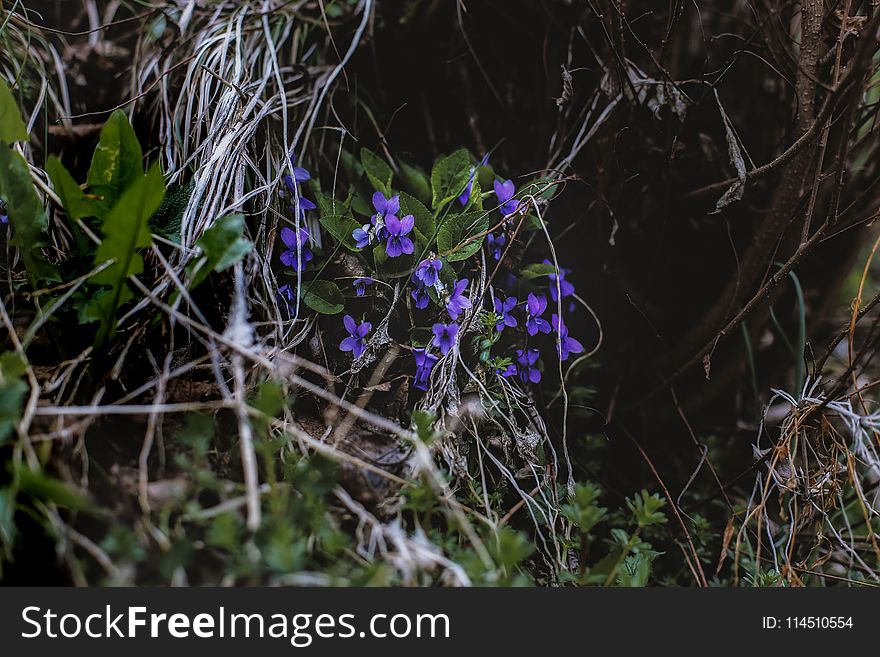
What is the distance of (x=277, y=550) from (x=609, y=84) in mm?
928

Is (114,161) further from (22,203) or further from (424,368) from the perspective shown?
(424,368)

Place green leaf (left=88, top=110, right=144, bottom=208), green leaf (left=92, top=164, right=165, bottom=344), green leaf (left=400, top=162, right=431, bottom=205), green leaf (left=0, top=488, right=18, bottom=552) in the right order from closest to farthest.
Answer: green leaf (left=0, top=488, right=18, bottom=552) < green leaf (left=92, top=164, right=165, bottom=344) < green leaf (left=88, top=110, right=144, bottom=208) < green leaf (left=400, top=162, right=431, bottom=205)

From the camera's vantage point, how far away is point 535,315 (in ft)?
3.35

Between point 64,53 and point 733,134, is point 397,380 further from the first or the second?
point 64,53

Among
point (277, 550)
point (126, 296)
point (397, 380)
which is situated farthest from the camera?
point (397, 380)

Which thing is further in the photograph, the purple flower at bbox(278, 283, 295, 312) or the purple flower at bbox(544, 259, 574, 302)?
the purple flower at bbox(544, 259, 574, 302)

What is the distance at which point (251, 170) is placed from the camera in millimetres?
1052

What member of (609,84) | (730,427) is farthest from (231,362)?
(730,427)

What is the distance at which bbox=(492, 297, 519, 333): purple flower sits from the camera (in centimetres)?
100

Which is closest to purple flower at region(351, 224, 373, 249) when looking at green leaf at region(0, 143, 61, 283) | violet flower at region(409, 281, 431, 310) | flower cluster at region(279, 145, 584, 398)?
flower cluster at region(279, 145, 584, 398)

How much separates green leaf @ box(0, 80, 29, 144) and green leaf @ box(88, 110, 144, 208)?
97mm

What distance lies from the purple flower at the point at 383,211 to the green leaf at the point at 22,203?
46cm

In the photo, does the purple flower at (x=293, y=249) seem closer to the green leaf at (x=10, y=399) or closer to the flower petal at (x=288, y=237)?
the flower petal at (x=288, y=237)

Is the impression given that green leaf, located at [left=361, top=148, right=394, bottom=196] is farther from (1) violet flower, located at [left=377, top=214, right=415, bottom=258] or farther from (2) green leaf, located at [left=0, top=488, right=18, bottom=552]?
(2) green leaf, located at [left=0, top=488, right=18, bottom=552]
